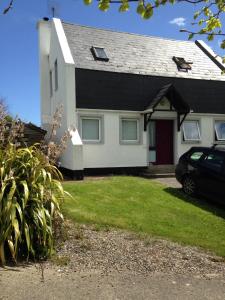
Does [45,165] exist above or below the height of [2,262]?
above

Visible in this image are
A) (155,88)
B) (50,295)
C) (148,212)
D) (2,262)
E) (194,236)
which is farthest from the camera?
(155,88)

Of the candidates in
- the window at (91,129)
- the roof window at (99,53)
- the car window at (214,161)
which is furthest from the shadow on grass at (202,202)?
the roof window at (99,53)

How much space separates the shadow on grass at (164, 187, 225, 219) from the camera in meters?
10.3

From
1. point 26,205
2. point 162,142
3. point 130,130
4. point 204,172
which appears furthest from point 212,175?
point 162,142

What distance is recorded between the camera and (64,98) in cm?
1631

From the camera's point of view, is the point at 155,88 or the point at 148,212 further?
the point at 155,88

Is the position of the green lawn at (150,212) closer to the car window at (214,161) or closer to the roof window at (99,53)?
the car window at (214,161)

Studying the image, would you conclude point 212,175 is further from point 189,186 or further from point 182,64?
point 182,64

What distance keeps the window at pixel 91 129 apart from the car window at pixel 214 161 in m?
6.31

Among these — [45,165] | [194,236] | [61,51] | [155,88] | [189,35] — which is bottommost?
[194,236]

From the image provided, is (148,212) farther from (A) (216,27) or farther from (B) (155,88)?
(B) (155,88)

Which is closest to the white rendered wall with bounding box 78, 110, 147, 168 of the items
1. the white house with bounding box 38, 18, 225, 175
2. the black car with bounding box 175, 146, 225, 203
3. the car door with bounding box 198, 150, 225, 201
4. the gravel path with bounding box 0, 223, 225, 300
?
the white house with bounding box 38, 18, 225, 175

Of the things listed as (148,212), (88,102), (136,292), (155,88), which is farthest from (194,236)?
(155,88)

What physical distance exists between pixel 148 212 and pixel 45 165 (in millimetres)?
3688
